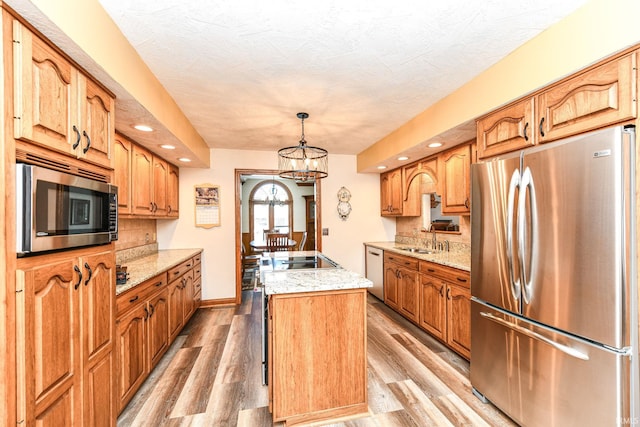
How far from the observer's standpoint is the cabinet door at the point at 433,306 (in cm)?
283

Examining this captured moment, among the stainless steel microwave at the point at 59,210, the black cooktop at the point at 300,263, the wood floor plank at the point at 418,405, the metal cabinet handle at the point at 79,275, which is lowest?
the wood floor plank at the point at 418,405

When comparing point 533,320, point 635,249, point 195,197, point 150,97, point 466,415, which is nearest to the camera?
point 635,249

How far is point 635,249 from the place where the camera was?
1.28m

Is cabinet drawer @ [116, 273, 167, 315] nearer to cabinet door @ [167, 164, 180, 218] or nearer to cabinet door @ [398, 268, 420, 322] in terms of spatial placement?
cabinet door @ [167, 164, 180, 218]

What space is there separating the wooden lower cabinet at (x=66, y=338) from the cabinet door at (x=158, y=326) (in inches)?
27.4

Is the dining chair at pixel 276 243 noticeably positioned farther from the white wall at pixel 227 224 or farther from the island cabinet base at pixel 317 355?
the island cabinet base at pixel 317 355

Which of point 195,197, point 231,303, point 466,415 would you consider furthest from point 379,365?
point 195,197

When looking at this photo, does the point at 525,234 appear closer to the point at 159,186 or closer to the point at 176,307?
the point at 176,307

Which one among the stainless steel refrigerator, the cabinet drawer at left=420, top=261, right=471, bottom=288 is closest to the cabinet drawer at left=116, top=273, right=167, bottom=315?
the stainless steel refrigerator

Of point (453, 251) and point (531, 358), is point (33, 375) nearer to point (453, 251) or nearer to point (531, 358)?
point (531, 358)

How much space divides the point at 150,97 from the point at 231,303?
3152 mm

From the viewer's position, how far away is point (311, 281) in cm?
190

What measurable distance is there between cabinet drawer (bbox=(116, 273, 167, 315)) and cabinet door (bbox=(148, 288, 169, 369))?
0.27ft

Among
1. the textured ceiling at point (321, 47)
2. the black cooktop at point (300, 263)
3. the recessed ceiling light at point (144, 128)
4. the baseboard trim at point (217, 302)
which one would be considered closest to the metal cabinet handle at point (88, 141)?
the textured ceiling at point (321, 47)
